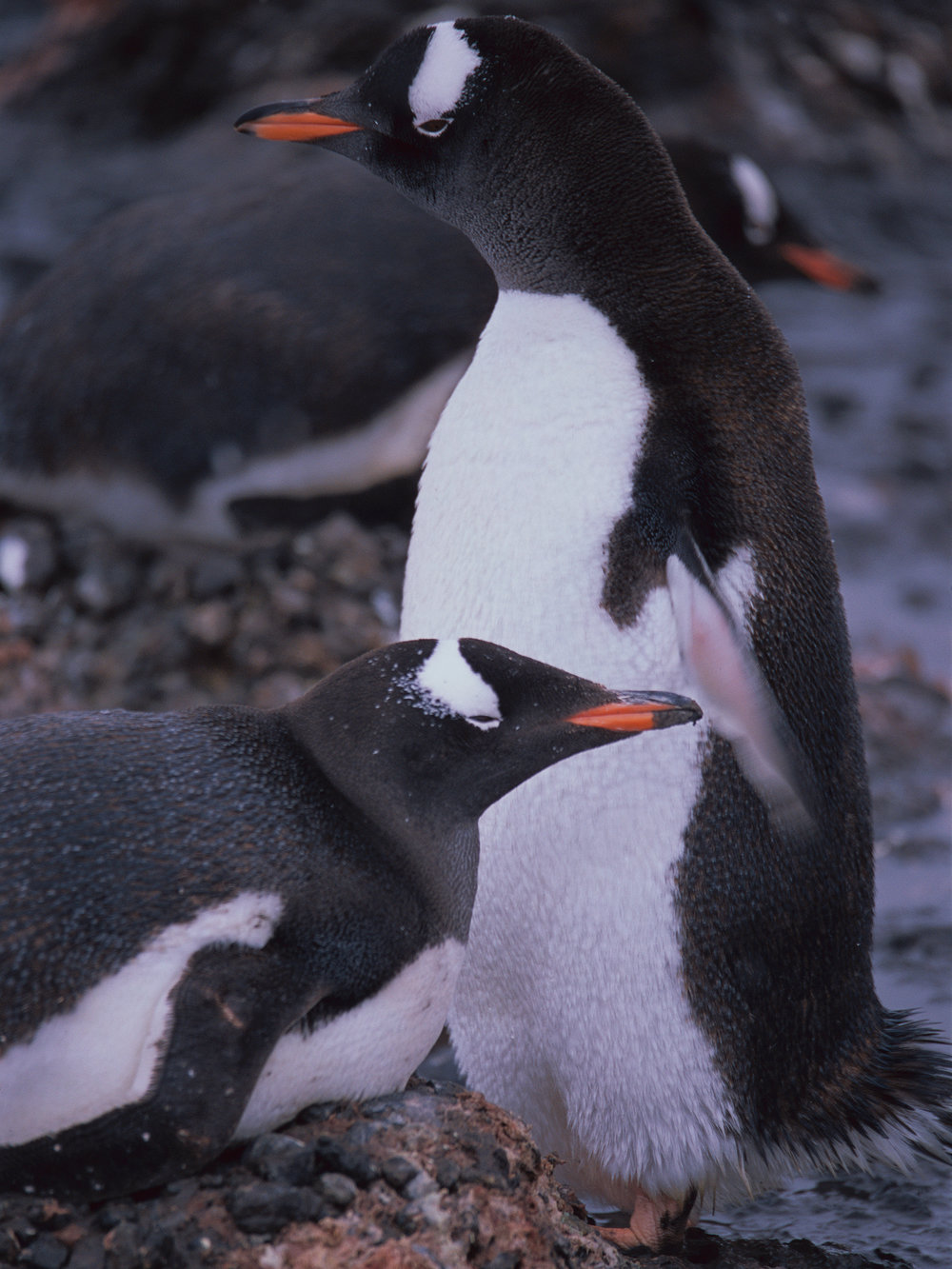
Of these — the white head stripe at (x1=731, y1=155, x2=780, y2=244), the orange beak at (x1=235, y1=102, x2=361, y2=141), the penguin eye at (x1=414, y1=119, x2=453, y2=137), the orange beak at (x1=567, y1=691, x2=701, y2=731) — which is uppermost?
the penguin eye at (x1=414, y1=119, x2=453, y2=137)

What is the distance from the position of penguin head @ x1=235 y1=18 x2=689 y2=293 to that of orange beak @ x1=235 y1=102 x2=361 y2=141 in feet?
0.34

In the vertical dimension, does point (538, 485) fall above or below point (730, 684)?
above

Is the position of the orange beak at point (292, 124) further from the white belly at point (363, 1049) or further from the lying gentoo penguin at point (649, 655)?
the white belly at point (363, 1049)

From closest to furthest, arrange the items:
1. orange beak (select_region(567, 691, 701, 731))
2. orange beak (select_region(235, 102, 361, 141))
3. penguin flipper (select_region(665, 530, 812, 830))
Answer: orange beak (select_region(567, 691, 701, 731)), penguin flipper (select_region(665, 530, 812, 830)), orange beak (select_region(235, 102, 361, 141))

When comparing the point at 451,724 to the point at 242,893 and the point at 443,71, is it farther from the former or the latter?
the point at 443,71

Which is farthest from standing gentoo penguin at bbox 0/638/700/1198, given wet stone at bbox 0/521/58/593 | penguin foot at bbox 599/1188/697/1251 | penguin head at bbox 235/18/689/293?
wet stone at bbox 0/521/58/593

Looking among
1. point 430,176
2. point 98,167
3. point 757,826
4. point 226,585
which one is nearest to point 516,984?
point 757,826

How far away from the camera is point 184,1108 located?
1288 millimetres

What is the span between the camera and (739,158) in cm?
318

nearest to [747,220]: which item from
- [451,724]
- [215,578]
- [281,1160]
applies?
[215,578]

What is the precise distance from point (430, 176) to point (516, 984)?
94 centimetres

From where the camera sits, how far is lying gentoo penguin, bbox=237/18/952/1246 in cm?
175

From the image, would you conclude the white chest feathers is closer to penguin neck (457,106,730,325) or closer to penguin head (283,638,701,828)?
penguin neck (457,106,730,325)

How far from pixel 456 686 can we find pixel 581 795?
0.33 m
